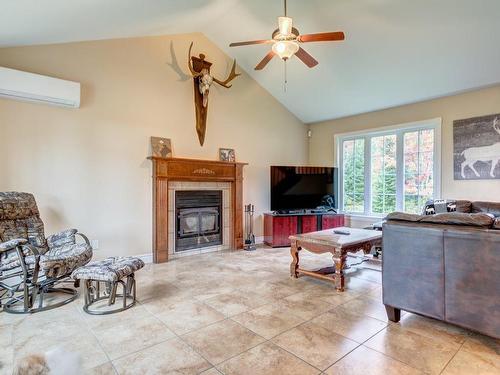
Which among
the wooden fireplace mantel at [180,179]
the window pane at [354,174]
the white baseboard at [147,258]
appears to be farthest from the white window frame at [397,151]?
the white baseboard at [147,258]

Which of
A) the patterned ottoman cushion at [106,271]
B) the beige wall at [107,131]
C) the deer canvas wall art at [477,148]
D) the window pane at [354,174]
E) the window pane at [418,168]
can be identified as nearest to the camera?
the patterned ottoman cushion at [106,271]

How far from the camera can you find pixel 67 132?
12.4 feet

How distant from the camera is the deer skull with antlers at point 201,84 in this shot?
15.8 feet

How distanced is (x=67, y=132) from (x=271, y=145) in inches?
143

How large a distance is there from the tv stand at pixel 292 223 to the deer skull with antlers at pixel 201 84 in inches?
78.0

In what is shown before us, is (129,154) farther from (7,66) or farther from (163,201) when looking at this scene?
(7,66)

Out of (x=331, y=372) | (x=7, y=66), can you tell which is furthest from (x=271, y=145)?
(x=331, y=372)

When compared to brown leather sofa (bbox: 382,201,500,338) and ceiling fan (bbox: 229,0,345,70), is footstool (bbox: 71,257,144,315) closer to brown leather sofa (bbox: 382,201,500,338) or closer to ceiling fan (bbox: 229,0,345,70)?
brown leather sofa (bbox: 382,201,500,338)

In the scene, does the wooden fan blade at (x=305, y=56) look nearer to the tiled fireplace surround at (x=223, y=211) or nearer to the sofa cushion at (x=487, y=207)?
the tiled fireplace surround at (x=223, y=211)

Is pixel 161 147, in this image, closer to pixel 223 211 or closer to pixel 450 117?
pixel 223 211

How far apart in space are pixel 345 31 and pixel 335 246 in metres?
3.01

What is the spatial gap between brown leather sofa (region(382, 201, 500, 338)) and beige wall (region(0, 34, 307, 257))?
342cm

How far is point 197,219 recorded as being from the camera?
502 centimetres

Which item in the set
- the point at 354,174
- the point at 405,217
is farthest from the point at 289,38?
the point at 354,174
